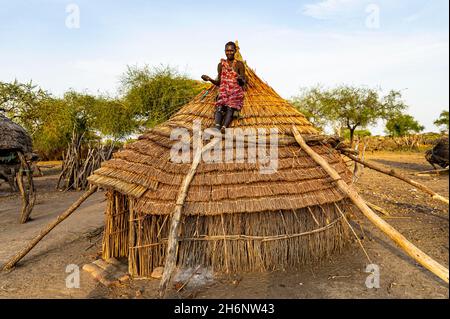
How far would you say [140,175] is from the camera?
17.2 feet

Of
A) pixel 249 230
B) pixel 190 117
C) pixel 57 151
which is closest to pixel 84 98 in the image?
pixel 57 151

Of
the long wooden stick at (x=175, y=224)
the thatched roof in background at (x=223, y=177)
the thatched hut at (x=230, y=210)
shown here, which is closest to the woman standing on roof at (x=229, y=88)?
the thatched roof in background at (x=223, y=177)

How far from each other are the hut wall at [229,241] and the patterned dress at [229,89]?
2131 millimetres

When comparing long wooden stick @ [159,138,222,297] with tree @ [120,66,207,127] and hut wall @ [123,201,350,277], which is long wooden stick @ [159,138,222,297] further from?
tree @ [120,66,207,127]

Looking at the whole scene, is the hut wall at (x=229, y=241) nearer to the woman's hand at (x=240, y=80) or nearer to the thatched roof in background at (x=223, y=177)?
the thatched roof in background at (x=223, y=177)

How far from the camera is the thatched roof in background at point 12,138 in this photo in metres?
12.8

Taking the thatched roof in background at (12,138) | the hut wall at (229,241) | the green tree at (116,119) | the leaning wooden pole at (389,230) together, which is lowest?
the hut wall at (229,241)

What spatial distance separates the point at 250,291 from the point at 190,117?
11.2 feet

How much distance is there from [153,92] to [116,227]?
1596 centimetres

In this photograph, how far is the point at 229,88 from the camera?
5.93 meters
